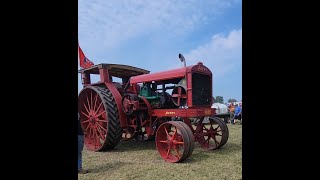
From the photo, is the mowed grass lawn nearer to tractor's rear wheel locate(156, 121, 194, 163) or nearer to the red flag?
tractor's rear wheel locate(156, 121, 194, 163)

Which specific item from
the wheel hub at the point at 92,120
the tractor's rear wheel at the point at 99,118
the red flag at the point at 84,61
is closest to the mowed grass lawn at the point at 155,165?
the tractor's rear wheel at the point at 99,118

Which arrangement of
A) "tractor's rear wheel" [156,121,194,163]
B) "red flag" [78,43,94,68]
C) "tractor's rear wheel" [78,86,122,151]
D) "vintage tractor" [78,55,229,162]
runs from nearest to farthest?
"tractor's rear wheel" [156,121,194,163] < "vintage tractor" [78,55,229,162] < "tractor's rear wheel" [78,86,122,151] < "red flag" [78,43,94,68]

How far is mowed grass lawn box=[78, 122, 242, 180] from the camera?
473 centimetres

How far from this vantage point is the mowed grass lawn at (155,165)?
15.5ft

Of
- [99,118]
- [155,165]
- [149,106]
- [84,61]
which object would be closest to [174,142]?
[155,165]

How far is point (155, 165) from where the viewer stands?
5.42m

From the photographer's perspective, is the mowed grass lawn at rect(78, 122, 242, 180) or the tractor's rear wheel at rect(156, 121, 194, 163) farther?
the tractor's rear wheel at rect(156, 121, 194, 163)

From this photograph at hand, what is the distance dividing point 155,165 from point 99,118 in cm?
259

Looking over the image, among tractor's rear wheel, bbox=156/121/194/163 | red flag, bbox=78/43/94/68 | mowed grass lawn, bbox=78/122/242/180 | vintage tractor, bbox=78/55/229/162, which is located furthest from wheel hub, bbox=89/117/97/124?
tractor's rear wheel, bbox=156/121/194/163
